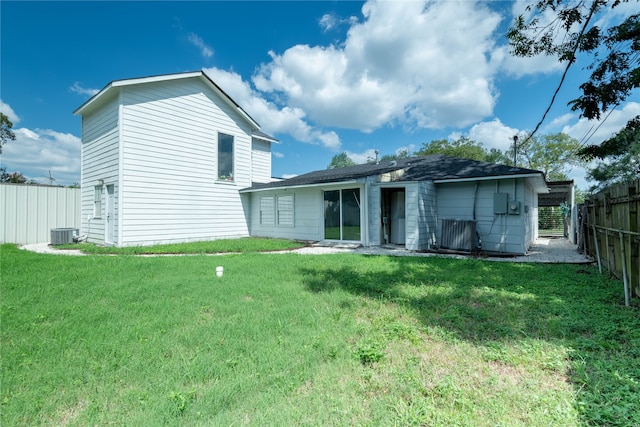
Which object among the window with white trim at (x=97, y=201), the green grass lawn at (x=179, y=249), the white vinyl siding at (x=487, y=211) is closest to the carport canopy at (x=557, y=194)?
the white vinyl siding at (x=487, y=211)

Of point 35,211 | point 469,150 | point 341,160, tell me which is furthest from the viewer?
point 341,160

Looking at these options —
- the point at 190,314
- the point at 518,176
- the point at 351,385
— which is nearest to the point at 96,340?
the point at 190,314

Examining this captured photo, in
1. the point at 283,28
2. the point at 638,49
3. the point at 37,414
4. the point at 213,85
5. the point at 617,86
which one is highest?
the point at 283,28

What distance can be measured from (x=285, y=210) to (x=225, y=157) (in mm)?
3654

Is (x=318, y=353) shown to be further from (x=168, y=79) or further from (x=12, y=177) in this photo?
(x=12, y=177)

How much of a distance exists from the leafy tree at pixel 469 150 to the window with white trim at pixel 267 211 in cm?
2686

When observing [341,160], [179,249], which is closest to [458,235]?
[179,249]

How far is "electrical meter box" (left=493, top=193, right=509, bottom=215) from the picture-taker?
8953mm

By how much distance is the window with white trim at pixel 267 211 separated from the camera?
43.0ft

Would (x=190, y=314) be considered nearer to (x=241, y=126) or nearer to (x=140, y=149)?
(x=140, y=149)

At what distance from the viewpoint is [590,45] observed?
741cm

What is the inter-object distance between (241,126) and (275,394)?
1321 centimetres

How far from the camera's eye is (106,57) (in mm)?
10984

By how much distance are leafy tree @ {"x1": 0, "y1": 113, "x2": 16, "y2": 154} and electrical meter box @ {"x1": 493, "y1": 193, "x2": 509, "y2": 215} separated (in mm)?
32016
